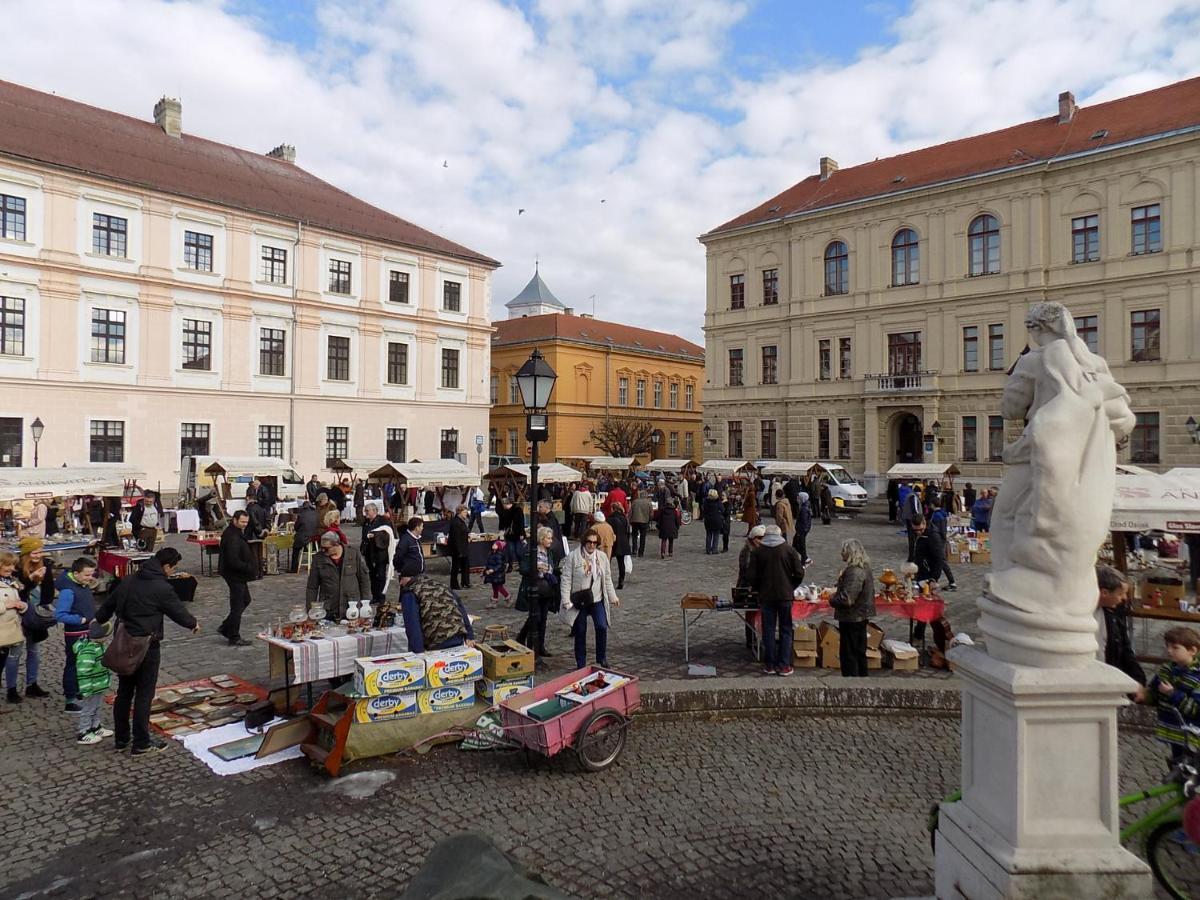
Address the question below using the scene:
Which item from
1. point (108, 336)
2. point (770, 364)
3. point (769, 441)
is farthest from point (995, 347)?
point (108, 336)

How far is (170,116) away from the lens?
3688 centimetres

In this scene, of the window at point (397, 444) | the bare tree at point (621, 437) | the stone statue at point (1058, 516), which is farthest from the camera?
the bare tree at point (621, 437)

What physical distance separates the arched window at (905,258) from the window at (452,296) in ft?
76.1

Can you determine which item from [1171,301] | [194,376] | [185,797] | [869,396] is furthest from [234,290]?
[1171,301]

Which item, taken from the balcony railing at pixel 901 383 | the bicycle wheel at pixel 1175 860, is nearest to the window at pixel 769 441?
the balcony railing at pixel 901 383

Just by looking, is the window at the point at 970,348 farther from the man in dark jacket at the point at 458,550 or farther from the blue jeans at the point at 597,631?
the blue jeans at the point at 597,631

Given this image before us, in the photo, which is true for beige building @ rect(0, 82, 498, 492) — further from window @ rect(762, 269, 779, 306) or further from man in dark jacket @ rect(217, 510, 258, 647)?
man in dark jacket @ rect(217, 510, 258, 647)

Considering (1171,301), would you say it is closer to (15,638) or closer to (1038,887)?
(1038,887)

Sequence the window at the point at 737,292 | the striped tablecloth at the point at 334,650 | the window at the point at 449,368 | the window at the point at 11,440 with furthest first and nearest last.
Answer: the window at the point at 737,292, the window at the point at 449,368, the window at the point at 11,440, the striped tablecloth at the point at 334,650

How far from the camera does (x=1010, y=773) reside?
3.43 meters

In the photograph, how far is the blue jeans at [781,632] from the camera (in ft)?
28.0

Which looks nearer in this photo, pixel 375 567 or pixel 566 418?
pixel 375 567

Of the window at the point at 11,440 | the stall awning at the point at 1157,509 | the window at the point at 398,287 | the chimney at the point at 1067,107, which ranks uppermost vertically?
the chimney at the point at 1067,107

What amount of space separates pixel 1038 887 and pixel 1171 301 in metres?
36.1
